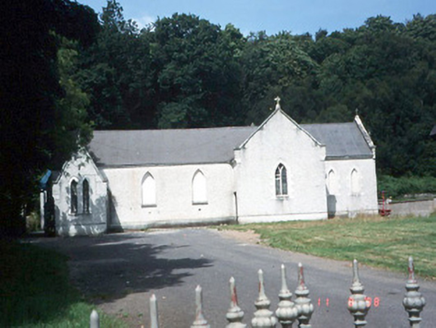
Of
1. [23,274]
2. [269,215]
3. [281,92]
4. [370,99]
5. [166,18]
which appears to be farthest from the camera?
[281,92]

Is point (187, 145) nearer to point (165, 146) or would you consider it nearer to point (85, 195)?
point (165, 146)

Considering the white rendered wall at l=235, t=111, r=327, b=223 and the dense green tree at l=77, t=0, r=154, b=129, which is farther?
the dense green tree at l=77, t=0, r=154, b=129

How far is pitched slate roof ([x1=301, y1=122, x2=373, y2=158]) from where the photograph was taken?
3966 cm

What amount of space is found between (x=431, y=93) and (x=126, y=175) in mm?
40021

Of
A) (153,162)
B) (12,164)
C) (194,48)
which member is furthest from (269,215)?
(194,48)

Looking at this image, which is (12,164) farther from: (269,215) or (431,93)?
(431,93)

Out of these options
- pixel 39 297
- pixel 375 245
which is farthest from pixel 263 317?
pixel 375 245

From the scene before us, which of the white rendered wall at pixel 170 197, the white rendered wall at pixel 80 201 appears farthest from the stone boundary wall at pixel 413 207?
the white rendered wall at pixel 80 201

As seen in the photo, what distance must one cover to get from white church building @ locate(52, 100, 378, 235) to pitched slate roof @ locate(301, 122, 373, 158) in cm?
246

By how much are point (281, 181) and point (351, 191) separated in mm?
6412

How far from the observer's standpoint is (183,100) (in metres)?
59.2

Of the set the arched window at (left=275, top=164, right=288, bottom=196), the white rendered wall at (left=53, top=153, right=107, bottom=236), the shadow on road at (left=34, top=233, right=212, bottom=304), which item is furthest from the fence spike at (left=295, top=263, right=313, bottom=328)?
the arched window at (left=275, top=164, right=288, bottom=196)

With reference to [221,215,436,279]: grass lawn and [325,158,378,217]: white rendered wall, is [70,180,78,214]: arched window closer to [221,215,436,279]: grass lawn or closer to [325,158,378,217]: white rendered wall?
[221,215,436,279]: grass lawn

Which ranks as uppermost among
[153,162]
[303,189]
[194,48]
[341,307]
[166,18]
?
[166,18]
